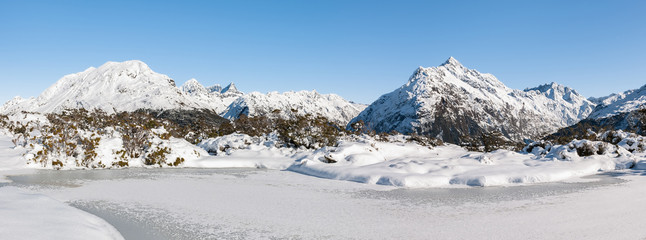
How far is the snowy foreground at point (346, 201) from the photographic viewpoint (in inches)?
370

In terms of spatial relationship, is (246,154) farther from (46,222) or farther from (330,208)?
(46,222)

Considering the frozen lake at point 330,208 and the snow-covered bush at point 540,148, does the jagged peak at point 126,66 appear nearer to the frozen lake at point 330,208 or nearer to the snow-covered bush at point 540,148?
the frozen lake at point 330,208

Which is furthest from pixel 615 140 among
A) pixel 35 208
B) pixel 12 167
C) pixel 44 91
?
pixel 44 91

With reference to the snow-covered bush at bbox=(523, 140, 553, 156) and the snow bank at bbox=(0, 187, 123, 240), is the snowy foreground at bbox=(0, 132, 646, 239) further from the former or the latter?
the snow-covered bush at bbox=(523, 140, 553, 156)

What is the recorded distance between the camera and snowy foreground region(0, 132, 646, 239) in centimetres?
941

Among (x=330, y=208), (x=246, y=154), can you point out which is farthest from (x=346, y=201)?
(x=246, y=154)

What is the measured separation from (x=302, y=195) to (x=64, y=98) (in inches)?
6618

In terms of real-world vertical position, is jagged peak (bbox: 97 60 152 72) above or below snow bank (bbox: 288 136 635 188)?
above

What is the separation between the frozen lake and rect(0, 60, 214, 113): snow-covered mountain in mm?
142159

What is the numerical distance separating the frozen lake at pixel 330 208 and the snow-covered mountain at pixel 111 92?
142159 mm

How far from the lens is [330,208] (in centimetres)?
1266

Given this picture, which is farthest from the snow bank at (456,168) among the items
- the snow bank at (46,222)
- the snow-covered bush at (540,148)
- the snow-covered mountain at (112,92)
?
the snow-covered mountain at (112,92)

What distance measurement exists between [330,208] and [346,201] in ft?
4.88

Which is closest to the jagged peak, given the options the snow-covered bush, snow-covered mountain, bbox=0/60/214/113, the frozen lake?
snow-covered mountain, bbox=0/60/214/113
